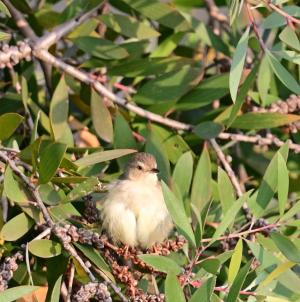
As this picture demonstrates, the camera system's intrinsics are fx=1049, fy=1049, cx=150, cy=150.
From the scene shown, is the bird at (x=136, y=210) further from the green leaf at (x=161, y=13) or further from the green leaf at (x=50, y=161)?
the green leaf at (x=50, y=161)

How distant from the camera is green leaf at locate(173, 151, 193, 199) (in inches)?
153

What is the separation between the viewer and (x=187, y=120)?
4668 mm

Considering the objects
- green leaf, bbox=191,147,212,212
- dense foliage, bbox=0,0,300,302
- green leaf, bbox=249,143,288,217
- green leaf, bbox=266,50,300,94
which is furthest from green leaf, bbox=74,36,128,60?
green leaf, bbox=249,143,288,217

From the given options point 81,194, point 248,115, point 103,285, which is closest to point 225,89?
point 248,115

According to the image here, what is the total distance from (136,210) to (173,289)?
4.55ft

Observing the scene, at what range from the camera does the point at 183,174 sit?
390 centimetres

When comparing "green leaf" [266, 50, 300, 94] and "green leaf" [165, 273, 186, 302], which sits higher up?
"green leaf" [266, 50, 300, 94]

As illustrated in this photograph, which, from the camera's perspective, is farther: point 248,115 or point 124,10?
point 124,10

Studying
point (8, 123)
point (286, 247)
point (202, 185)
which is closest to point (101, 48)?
point (202, 185)

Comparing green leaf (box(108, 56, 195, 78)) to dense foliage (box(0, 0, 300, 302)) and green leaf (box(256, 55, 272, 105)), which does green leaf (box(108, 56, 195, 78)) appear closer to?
dense foliage (box(0, 0, 300, 302))

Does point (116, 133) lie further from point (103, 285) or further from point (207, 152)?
point (103, 285)

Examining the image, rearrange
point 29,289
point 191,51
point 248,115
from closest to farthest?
point 29,289
point 248,115
point 191,51

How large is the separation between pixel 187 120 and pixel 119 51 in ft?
1.80

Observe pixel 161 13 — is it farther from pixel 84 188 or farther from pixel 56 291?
pixel 56 291
